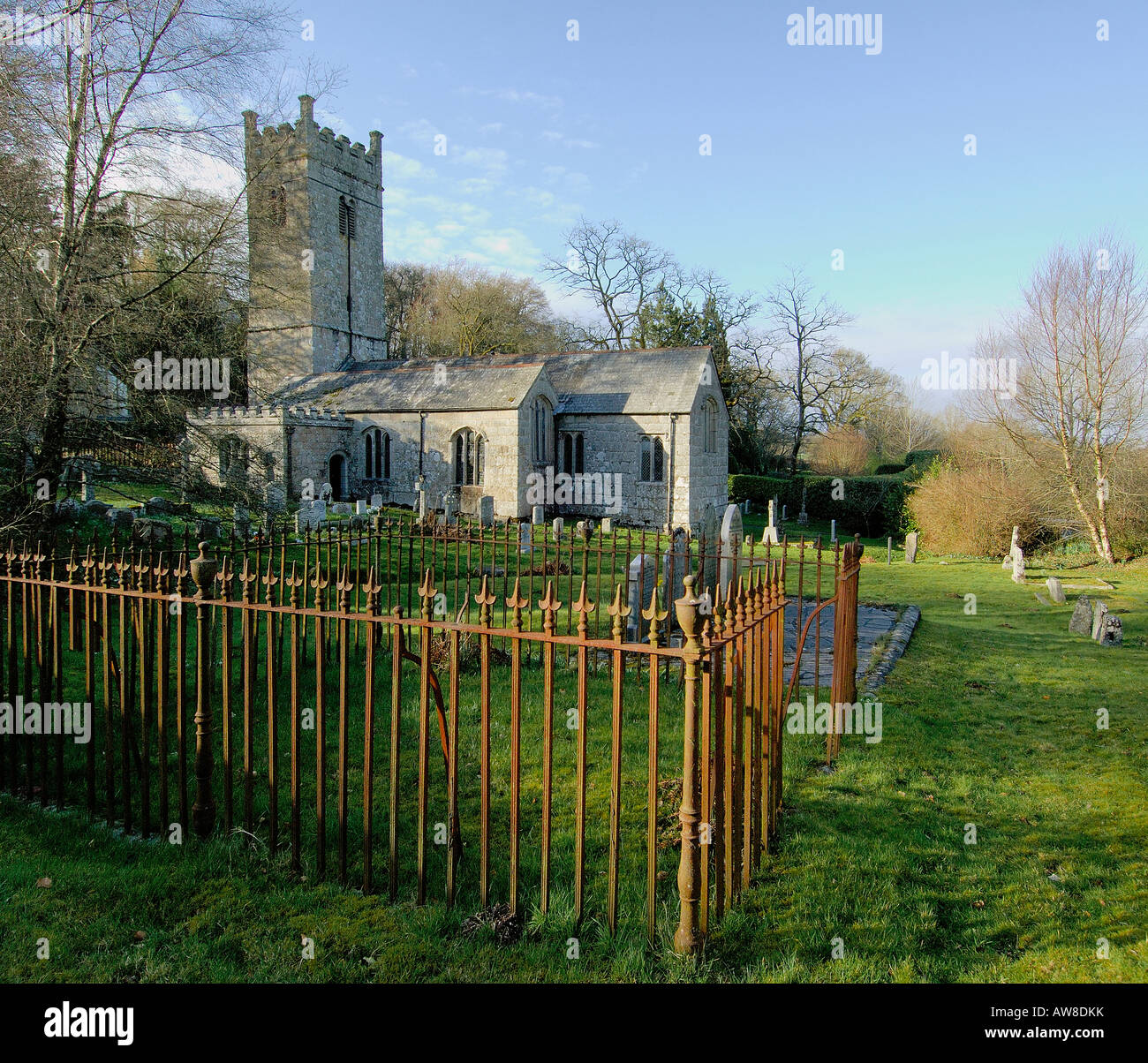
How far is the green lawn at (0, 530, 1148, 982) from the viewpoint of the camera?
3037 millimetres

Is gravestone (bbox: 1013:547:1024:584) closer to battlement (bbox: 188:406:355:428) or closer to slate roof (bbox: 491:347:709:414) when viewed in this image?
slate roof (bbox: 491:347:709:414)

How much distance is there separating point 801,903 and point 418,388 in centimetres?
2635

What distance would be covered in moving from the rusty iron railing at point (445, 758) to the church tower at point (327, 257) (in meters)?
26.7

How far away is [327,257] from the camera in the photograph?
3253 cm

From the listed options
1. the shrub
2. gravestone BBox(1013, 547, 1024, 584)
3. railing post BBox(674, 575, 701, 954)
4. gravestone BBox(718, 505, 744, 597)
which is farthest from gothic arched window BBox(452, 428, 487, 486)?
railing post BBox(674, 575, 701, 954)

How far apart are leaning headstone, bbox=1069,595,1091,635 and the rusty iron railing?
27.3 ft

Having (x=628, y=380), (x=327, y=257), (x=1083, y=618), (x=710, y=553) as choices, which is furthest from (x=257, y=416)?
(x=1083, y=618)

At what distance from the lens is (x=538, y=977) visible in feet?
9.70

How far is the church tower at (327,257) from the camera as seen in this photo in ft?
103

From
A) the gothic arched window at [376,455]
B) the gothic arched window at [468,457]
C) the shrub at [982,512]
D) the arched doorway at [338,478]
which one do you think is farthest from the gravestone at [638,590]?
the arched doorway at [338,478]

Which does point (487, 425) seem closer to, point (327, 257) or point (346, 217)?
point (327, 257)

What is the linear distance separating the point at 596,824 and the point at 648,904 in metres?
1.34
